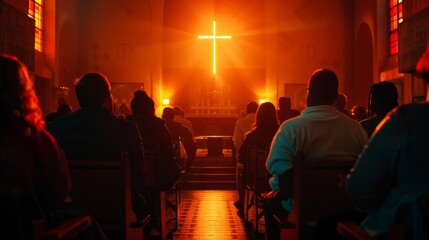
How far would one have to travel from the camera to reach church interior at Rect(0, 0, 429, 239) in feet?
50.8

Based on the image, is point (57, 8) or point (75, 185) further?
point (57, 8)

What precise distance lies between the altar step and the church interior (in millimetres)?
2899

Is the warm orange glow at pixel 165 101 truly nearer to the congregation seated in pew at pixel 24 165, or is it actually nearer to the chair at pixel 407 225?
the congregation seated in pew at pixel 24 165

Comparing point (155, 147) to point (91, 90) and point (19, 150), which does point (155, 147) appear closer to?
point (91, 90)

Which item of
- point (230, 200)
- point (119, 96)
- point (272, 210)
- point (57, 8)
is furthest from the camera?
point (119, 96)

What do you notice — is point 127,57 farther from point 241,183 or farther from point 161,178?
point 161,178

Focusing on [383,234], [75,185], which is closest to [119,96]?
[75,185]

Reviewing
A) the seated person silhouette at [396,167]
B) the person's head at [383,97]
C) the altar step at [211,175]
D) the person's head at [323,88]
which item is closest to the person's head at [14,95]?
the seated person silhouette at [396,167]

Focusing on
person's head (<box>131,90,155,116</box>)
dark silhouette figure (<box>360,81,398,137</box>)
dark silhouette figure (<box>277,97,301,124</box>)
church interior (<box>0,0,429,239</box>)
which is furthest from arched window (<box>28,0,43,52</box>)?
dark silhouette figure (<box>360,81,398,137</box>)

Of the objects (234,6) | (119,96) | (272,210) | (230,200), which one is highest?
(234,6)

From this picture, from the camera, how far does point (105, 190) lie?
315 cm

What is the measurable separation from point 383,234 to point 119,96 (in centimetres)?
1616

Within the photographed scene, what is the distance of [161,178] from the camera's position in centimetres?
466

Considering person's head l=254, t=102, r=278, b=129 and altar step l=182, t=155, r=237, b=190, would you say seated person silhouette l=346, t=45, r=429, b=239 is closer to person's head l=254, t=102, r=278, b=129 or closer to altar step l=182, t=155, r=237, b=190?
person's head l=254, t=102, r=278, b=129
